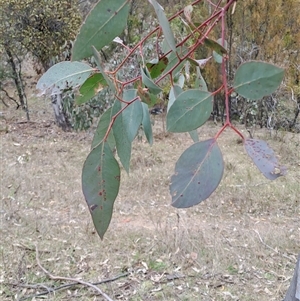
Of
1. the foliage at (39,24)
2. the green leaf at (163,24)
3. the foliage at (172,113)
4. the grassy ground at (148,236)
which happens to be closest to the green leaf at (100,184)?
the foliage at (172,113)

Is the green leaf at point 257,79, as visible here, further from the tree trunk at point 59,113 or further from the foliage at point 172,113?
the tree trunk at point 59,113

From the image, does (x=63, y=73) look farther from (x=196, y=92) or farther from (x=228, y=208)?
(x=228, y=208)

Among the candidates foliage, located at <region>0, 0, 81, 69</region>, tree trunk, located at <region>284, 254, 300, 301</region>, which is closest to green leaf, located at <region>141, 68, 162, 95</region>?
tree trunk, located at <region>284, 254, 300, 301</region>

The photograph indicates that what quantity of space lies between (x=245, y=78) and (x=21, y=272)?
1.78 m

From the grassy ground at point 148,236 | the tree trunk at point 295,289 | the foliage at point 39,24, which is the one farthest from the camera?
the foliage at point 39,24

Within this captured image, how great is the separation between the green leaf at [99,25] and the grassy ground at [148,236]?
1559mm

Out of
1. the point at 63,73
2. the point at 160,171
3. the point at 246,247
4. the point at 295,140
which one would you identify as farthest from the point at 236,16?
the point at 63,73

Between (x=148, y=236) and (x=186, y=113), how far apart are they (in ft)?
6.62

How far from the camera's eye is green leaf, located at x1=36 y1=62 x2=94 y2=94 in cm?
38

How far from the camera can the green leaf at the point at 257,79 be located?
10.4 inches

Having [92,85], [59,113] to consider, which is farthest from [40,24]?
[92,85]

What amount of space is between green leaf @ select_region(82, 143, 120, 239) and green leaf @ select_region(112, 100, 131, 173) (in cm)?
1

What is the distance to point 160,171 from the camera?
11.2 ft

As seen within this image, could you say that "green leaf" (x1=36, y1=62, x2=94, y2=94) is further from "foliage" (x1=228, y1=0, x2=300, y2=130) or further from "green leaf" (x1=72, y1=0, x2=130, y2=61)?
"foliage" (x1=228, y1=0, x2=300, y2=130)
